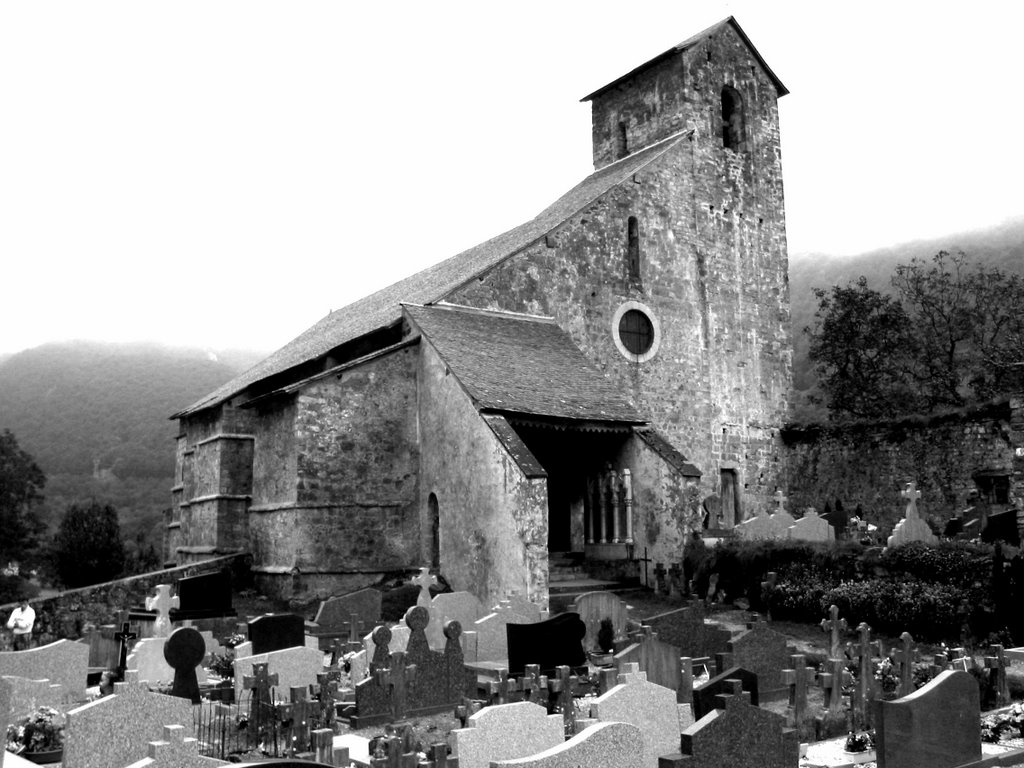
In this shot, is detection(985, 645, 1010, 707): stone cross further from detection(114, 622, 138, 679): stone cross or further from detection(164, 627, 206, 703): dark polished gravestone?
detection(114, 622, 138, 679): stone cross

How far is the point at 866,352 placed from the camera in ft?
120

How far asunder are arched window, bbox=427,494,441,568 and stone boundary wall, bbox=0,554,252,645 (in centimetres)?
531

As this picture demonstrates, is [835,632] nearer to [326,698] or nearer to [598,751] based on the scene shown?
[326,698]

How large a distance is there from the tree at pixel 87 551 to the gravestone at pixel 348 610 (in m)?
26.3

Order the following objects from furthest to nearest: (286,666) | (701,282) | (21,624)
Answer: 1. (701,282)
2. (21,624)
3. (286,666)

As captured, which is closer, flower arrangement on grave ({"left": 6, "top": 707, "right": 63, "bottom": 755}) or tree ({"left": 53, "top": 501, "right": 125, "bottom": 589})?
flower arrangement on grave ({"left": 6, "top": 707, "right": 63, "bottom": 755})

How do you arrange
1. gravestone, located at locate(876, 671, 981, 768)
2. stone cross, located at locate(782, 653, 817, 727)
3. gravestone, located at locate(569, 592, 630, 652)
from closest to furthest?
gravestone, located at locate(876, 671, 981, 768), stone cross, located at locate(782, 653, 817, 727), gravestone, located at locate(569, 592, 630, 652)

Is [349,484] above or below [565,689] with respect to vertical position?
above

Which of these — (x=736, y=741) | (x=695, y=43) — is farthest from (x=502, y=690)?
(x=695, y=43)

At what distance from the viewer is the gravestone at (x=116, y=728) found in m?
7.35

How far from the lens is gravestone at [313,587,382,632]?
1581cm

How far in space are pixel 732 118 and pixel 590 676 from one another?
72.8 feet

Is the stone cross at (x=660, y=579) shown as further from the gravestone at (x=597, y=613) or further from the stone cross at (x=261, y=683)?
the stone cross at (x=261, y=683)

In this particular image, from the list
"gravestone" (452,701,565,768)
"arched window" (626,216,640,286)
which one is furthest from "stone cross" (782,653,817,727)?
"arched window" (626,216,640,286)
